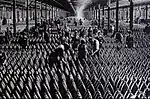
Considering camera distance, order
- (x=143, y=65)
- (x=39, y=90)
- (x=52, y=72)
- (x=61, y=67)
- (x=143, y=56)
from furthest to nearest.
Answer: (x=143, y=56) → (x=143, y=65) → (x=61, y=67) → (x=52, y=72) → (x=39, y=90)

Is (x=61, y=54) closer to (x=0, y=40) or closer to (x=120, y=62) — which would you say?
(x=120, y=62)

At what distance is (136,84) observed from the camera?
8.37 metres

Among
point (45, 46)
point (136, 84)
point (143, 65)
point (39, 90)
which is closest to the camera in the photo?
point (39, 90)

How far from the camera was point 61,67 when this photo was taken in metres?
10.4

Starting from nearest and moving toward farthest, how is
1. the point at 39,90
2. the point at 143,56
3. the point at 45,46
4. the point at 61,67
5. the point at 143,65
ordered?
the point at 39,90
the point at 61,67
the point at 143,65
the point at 143,56
the point at 45,46

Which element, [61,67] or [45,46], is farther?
[45,46]

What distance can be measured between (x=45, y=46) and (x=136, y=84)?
24.2ft

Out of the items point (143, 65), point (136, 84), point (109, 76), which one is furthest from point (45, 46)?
point (136, 84)

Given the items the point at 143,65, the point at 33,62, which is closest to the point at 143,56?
the point at 143,65

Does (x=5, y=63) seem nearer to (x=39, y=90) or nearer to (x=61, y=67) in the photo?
(x=61, y=67)

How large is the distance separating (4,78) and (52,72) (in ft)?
4.48

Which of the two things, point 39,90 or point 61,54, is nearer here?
point 39,90

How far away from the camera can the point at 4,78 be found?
866cm

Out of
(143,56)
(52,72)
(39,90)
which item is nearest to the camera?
(39,90)
